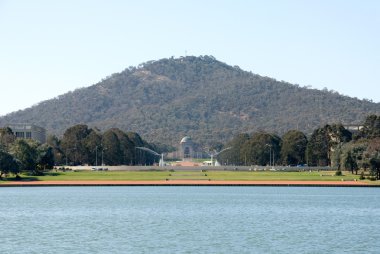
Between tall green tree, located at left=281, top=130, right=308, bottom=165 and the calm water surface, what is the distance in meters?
93.9

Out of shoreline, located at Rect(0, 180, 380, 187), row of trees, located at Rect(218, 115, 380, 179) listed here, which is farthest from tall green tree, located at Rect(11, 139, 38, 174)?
row of trees, located at Rect(218, 115, 380, 179)

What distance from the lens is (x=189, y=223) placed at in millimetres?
60469

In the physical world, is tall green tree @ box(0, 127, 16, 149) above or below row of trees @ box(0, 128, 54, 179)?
above

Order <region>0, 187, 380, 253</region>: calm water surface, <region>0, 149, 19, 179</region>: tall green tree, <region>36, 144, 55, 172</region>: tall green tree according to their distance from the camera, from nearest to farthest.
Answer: <region>0, 187, 380, 253</region>: calm water surface < <region>0, 149, 19, 179</region>: tall green tree < <region>36, 144, 55, 172</region>: tall green tree

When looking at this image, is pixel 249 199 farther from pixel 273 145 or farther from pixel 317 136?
pixel 273 145

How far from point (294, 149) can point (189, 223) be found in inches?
5186

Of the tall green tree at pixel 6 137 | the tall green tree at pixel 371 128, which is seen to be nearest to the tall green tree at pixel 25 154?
the tall green tree at pixel 6 137

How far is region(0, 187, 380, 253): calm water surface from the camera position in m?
47.3

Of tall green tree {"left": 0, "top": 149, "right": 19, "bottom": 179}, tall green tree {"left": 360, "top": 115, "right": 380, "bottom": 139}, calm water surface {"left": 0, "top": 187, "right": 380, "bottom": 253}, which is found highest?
tall green tree {"left": 360, "top": 115, "right": 380, "bottom": 139}

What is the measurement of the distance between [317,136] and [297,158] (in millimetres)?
9812

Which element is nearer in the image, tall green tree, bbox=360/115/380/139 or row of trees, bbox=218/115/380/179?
tall green tree, bbox=360/115/380/139

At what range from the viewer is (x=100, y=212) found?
231 feet

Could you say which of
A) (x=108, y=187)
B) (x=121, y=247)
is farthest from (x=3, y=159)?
(x=121, y=247)

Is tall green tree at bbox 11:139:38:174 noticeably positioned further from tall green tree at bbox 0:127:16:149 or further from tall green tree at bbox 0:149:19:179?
tall green tree at bbox 0:127:16:149
